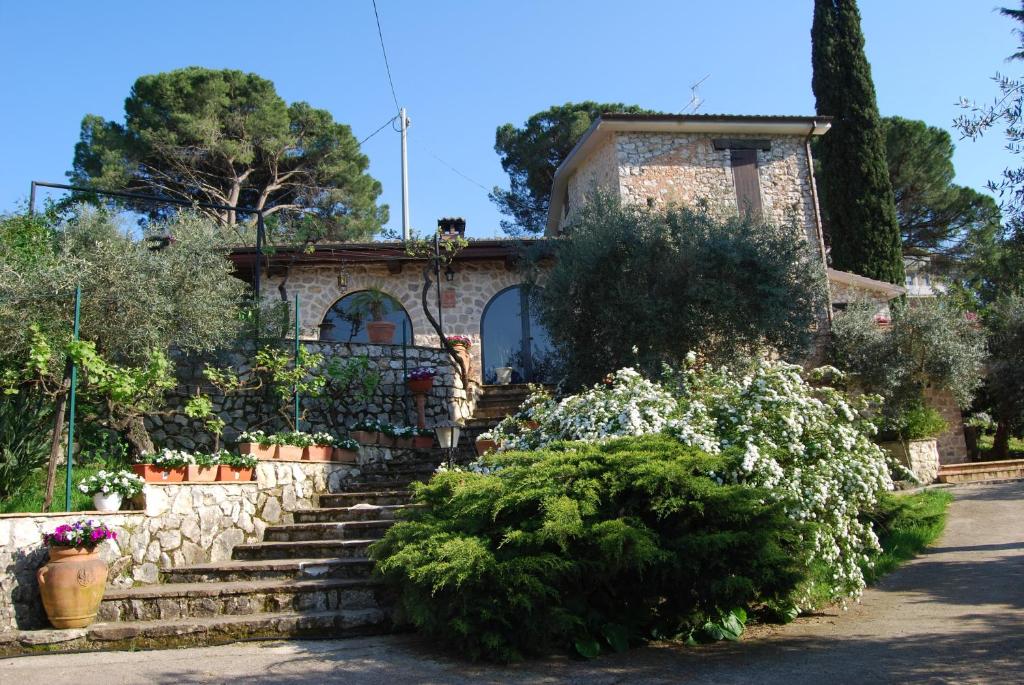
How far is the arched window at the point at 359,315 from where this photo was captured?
1474cm

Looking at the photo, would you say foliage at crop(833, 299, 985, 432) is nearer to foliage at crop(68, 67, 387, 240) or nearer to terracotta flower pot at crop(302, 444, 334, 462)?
terracotta flower pot at crop(302, 444, 334, 462)

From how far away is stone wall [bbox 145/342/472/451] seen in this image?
10.3 m

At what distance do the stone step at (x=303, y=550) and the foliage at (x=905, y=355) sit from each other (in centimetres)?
1046

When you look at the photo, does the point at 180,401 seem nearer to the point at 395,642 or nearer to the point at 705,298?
the point at 395,642

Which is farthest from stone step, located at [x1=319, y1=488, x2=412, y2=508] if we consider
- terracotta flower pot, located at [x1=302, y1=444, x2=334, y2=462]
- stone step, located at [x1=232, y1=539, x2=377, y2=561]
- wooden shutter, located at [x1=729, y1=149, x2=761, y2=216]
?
wooden shutter, located at [x1=729, y1=149, x2=761, y2=216]

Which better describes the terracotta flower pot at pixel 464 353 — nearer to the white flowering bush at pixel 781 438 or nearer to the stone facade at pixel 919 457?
the white flowering bush at pixel 781 438

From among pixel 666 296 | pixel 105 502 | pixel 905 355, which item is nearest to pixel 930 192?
pixel 905 355

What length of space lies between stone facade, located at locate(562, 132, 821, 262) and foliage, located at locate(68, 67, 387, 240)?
381 inches

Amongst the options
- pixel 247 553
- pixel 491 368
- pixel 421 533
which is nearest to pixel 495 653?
pixel 421 533

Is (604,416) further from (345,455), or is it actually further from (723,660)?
(345,455)

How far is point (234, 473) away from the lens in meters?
7.80

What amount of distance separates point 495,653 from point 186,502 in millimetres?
3828

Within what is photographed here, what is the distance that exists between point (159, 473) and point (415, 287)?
8.10m

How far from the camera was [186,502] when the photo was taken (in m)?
7.17
